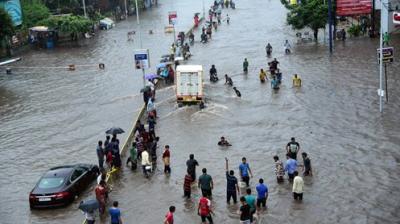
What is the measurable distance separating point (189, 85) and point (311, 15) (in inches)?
915

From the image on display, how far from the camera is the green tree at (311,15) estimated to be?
53250 mm

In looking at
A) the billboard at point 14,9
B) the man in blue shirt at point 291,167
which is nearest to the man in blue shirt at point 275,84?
the man in blue shirt at point 291,167

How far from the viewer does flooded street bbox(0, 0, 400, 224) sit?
19.8 m

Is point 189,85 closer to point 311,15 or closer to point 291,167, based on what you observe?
point 291,167

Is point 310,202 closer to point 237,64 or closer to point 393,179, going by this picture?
point 393,179

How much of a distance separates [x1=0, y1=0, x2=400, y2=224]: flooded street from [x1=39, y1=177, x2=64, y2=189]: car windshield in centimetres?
92

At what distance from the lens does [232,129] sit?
2869 centimetres

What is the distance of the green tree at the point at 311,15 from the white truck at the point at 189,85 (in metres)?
22.3

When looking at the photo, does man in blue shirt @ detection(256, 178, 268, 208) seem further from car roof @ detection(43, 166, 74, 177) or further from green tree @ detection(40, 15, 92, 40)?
green tree @ detection(40, 15, 92, 40)

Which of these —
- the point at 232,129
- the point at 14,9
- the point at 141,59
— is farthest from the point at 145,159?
the point at 14,9

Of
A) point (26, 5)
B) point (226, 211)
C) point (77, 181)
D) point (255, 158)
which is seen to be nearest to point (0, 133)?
point (77, 181)

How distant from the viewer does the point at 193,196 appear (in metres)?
20.6

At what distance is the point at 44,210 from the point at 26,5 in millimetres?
52080

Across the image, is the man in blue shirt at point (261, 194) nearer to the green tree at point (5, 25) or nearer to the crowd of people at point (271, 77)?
the crowd of people at point (271, 77)
